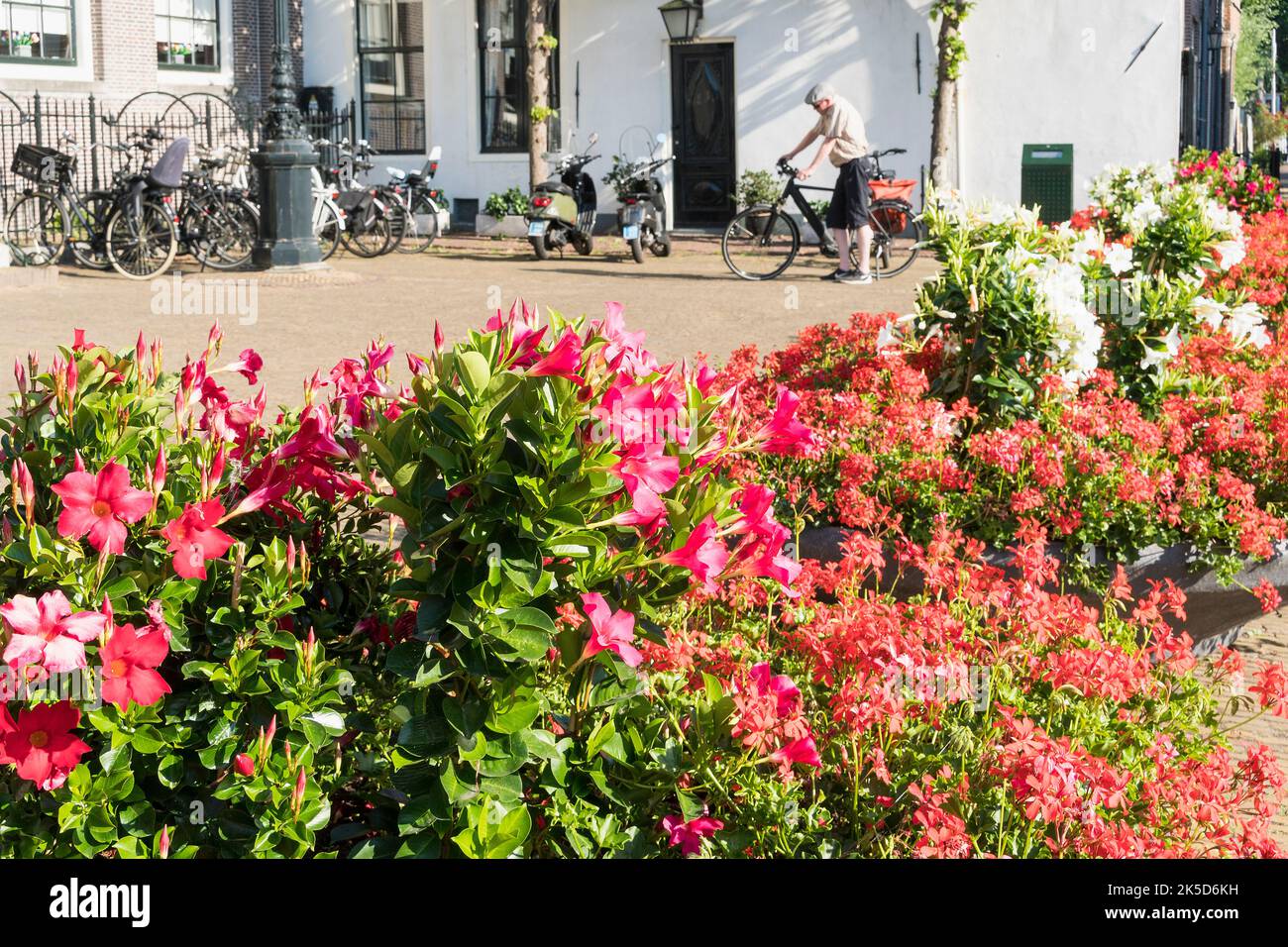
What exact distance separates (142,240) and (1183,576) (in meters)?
12.2

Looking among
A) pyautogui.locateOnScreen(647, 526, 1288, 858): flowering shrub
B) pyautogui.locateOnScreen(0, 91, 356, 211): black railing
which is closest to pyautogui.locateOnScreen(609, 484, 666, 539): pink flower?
pyautogui.locateOnScreen(647, 526, 1288, 858): flowering shrub

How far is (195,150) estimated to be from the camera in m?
20.5

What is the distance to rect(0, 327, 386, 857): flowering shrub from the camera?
1917mm

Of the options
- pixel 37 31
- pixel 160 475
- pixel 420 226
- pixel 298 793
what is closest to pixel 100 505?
pixel 160 475

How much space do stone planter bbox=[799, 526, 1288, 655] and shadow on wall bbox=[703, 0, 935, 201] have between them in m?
16.2

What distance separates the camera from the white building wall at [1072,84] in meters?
18.6

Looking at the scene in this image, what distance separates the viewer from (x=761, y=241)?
1467 centimetres

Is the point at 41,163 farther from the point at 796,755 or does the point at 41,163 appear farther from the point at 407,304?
the point at 796,755

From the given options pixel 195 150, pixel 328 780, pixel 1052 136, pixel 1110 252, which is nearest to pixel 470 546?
pixel 328 780

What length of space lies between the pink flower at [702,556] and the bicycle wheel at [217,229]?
1353 cm

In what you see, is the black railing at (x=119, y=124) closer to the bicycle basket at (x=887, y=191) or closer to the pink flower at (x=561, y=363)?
the bicycle basket at (x=887, y=191)

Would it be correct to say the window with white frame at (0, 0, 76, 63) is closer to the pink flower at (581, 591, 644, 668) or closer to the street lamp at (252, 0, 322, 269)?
the street lamp at (252, 0, 322, 269)
